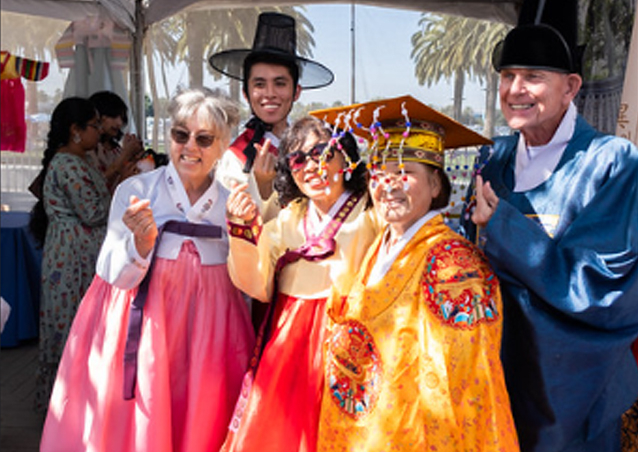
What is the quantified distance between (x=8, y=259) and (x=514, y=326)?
453cm

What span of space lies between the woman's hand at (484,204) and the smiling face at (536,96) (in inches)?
12.3

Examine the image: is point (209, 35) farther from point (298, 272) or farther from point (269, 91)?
point (298, 272)

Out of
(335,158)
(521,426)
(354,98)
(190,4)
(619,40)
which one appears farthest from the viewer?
(354,98)

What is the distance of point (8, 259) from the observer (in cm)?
507

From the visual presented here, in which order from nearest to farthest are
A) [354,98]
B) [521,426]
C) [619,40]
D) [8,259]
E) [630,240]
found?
[630,240] → [521,426] → [619,40] → [8,259] → [354,98]

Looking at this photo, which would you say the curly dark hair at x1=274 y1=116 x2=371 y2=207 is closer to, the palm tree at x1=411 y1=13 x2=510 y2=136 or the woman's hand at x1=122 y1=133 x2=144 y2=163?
the woman's hand at x1=122 y1=133 x2=144 y2=163

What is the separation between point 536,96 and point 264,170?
3.80 feet

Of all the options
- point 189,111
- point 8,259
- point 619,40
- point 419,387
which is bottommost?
point 8,259

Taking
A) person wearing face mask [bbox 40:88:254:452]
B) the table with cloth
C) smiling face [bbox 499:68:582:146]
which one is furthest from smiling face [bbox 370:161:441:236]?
the table with cloth

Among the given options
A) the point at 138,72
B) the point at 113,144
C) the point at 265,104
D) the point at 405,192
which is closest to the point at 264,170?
the point at 265,104

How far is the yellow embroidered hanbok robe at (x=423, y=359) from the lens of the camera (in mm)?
1682

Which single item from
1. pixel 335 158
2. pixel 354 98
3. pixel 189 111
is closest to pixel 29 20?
pixel 354 98

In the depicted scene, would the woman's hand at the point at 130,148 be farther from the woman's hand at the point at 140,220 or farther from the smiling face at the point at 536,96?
the smiling face at the point at 536,96

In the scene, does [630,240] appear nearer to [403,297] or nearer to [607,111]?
[403,297]
